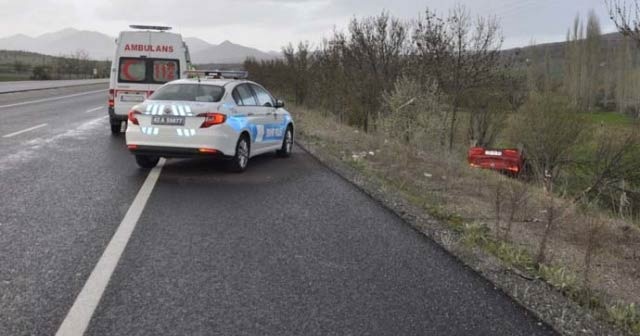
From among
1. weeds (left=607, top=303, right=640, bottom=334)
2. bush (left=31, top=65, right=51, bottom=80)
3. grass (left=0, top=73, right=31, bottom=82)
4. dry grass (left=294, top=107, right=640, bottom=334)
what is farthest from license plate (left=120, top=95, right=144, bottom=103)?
bush (left=31, top=65, right=51, bottom=80)

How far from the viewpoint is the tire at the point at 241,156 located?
9547 millimetres

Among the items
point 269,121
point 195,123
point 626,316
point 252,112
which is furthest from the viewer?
point 269,121

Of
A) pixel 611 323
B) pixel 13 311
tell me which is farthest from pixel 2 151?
pixel 611 323

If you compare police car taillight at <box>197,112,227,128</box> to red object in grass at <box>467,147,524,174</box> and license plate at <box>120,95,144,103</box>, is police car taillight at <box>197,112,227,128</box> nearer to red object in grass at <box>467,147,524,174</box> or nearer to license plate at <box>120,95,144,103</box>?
license plate at <box>120,95,144,103</box>

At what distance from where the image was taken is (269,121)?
11023 millimetres

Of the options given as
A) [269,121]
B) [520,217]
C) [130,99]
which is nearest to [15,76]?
[130,99]

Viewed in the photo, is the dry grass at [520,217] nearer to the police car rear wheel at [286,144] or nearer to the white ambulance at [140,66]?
the police car rear wheel at [286,144]

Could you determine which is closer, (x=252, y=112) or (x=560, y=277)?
(x=560, y=277)

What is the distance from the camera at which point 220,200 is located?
7480 mm

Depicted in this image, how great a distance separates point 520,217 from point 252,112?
4838 millimetres

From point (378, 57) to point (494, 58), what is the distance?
4578mm

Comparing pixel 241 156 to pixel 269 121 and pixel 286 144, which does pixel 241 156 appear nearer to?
pixel 269 121

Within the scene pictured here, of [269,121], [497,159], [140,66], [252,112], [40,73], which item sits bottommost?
[497,159]

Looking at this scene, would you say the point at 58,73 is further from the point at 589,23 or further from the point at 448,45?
the point at 589,23
